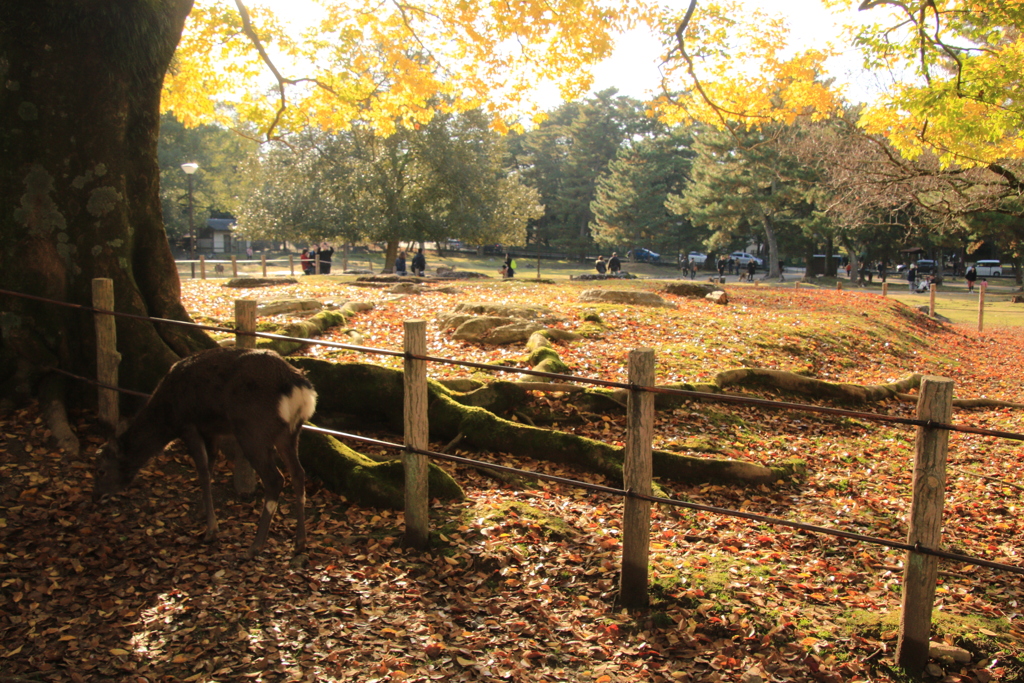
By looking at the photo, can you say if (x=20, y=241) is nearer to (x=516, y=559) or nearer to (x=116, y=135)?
(x=116, y=135)

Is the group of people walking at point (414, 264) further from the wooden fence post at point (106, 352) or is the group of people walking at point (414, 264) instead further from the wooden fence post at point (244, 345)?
the wooden fence post at point (244, 345)

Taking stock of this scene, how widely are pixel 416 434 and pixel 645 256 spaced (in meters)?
57.4

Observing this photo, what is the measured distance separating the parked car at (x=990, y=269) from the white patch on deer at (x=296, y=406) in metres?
63.1

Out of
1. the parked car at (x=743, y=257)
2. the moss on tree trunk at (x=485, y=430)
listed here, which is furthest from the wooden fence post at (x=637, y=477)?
the parked car at (x=743, y=257)

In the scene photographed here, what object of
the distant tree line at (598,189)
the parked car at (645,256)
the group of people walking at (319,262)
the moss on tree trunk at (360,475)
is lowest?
the moss on tree trunk at (360,475)

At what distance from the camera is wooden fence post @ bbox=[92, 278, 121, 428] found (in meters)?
5.68

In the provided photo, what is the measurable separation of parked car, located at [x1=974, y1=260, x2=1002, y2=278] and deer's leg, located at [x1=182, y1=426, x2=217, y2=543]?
2499 inches

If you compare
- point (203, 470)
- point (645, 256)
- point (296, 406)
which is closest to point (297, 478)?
point (296, 406)

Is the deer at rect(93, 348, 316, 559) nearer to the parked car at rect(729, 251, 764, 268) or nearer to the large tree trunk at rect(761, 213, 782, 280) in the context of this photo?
the large tree trunk at rect(761, 213, 782, 280)

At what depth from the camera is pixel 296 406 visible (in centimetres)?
466

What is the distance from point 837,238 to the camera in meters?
45.3

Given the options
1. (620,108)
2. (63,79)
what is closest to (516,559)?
(63,79)

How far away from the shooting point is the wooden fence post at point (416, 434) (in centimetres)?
475

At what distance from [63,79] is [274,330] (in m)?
5.88
